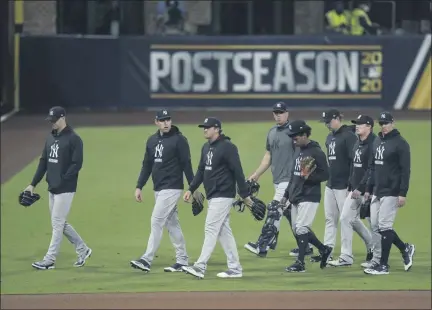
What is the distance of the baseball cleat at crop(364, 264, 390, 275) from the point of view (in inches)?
416

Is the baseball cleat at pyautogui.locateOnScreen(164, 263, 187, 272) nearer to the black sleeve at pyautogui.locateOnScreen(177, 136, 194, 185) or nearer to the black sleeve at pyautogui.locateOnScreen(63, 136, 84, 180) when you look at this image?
the black sleeve at pyautogui.locateOnScreen(177, 136, 194, 185)

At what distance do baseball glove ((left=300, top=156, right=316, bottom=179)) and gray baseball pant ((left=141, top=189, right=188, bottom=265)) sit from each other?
1002 millimetres

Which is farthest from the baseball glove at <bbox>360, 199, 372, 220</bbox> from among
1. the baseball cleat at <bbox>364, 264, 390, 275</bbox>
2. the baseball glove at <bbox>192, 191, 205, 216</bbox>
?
the baseball glove at <bbox>192, 191, 205, 216</bbox>

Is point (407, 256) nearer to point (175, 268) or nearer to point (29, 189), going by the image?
point (175, 268)

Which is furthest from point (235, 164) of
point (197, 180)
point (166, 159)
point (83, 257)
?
point (83, 257)

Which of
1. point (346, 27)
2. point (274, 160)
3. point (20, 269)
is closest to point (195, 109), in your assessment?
point (346, 27)

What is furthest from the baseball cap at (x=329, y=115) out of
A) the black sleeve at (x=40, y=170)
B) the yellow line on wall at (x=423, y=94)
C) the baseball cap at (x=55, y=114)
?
the yellow line on wall at (x=423, y=94)

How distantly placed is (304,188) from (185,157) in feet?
3.65

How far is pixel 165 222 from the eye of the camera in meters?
9.97

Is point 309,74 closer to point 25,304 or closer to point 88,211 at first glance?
point 88,211

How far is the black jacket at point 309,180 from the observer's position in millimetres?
9633

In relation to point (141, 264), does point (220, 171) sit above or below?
above

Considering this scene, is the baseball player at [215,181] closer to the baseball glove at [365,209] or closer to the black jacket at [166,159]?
the black jacket at [166,159]

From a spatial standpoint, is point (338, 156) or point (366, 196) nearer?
point (366, 196)
